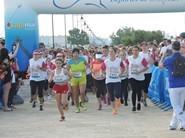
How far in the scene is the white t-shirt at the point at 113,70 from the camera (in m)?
13.2

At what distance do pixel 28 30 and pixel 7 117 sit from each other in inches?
196

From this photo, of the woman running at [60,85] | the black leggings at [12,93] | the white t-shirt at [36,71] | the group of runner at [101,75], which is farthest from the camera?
the black leggings at [12,93]

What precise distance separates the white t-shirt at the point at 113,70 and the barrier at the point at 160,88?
1605mm

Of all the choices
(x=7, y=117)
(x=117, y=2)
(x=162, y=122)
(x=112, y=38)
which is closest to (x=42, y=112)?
(x=7, y=117)

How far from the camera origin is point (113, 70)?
13.2m

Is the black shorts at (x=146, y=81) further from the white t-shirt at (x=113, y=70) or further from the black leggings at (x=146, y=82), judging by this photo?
the white t-shirt at (x=113, y=70)

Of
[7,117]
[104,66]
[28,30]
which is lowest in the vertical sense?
[7,117]

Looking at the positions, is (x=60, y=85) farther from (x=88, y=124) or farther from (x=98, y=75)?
(x=98, y=75)

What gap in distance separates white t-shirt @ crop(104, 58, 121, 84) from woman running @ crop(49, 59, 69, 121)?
4.54 ft

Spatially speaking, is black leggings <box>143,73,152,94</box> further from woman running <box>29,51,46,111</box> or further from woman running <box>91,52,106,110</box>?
woman running <box>29,51,46,111</box>

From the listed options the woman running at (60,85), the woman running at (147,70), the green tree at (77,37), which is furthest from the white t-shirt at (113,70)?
the green tree at (77,37)

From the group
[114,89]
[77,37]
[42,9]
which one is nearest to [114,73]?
[114,89]

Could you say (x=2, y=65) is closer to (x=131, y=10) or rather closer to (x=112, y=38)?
(x=131, y=10)

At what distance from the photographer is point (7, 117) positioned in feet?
42.9
